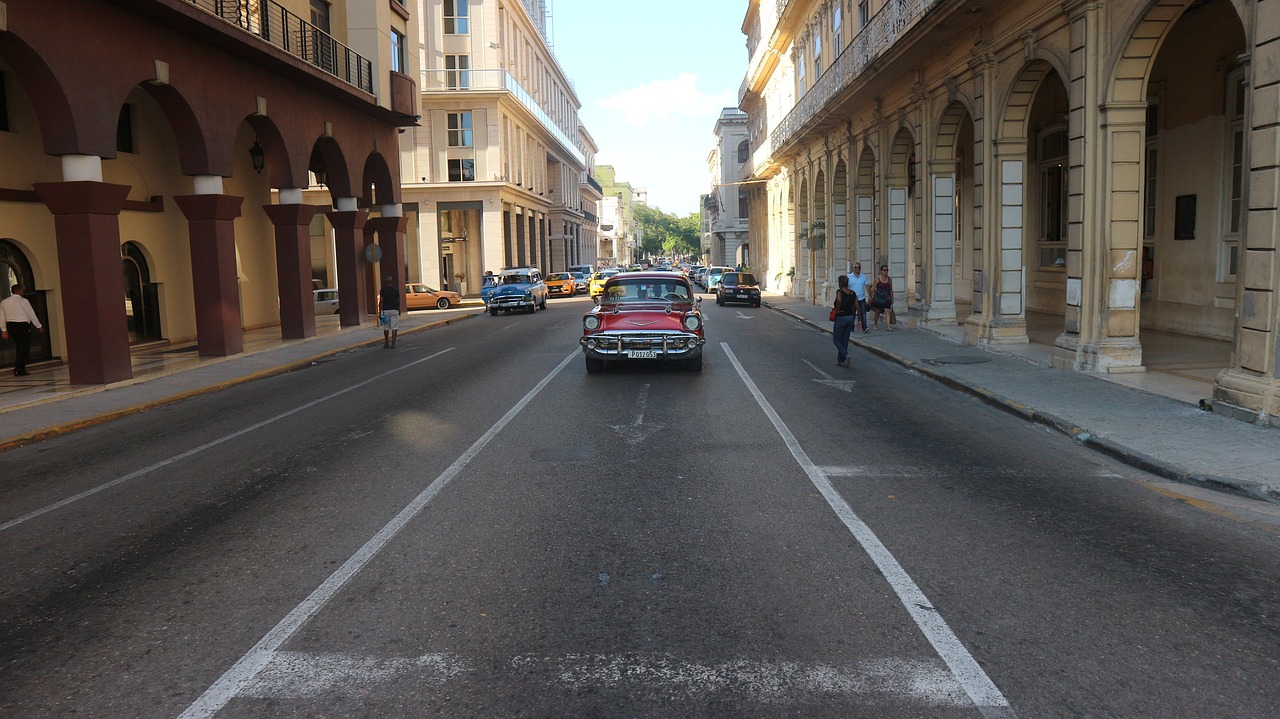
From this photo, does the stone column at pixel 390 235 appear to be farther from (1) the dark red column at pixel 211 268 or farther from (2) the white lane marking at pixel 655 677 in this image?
(2) the white lane marking at pixel 655 677

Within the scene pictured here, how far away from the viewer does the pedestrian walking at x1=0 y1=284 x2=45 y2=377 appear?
52.7ft

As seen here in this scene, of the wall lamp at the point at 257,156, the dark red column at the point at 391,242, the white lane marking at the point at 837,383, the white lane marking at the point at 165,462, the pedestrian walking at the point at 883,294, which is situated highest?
the wall lamp at the point at 257,156

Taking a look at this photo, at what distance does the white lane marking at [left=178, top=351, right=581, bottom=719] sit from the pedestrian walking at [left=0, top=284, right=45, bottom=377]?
500 inches

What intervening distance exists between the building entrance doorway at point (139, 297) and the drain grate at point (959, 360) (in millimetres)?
18171

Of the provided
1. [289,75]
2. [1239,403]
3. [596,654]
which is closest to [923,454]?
[1239,403]

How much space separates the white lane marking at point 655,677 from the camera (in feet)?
12.4

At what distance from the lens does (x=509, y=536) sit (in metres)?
6.02

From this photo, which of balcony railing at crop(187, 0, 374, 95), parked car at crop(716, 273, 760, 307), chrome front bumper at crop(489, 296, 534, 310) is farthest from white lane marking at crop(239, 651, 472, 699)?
parked car at crop(716, 273, 760, 307)

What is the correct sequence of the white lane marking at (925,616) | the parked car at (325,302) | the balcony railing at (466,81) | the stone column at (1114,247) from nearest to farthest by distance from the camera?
1. the white lane marking at (925,616)
2. the stone column at (1114,247)
3. the parked car at (325,302)
4. the balcony railing at (466,81)

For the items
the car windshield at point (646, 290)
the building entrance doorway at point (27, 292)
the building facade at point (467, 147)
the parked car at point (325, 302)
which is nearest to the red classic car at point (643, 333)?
the car windshield at point (646, 290)

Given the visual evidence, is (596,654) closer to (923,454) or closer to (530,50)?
(923,454)

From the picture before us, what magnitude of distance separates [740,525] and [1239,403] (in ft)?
22.5

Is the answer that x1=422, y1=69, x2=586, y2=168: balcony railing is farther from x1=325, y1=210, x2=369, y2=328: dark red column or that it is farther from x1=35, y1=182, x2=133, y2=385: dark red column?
x1=35, y1=182, x2=133, y2=385: dark red column

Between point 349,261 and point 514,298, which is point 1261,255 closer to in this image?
point 349,261
